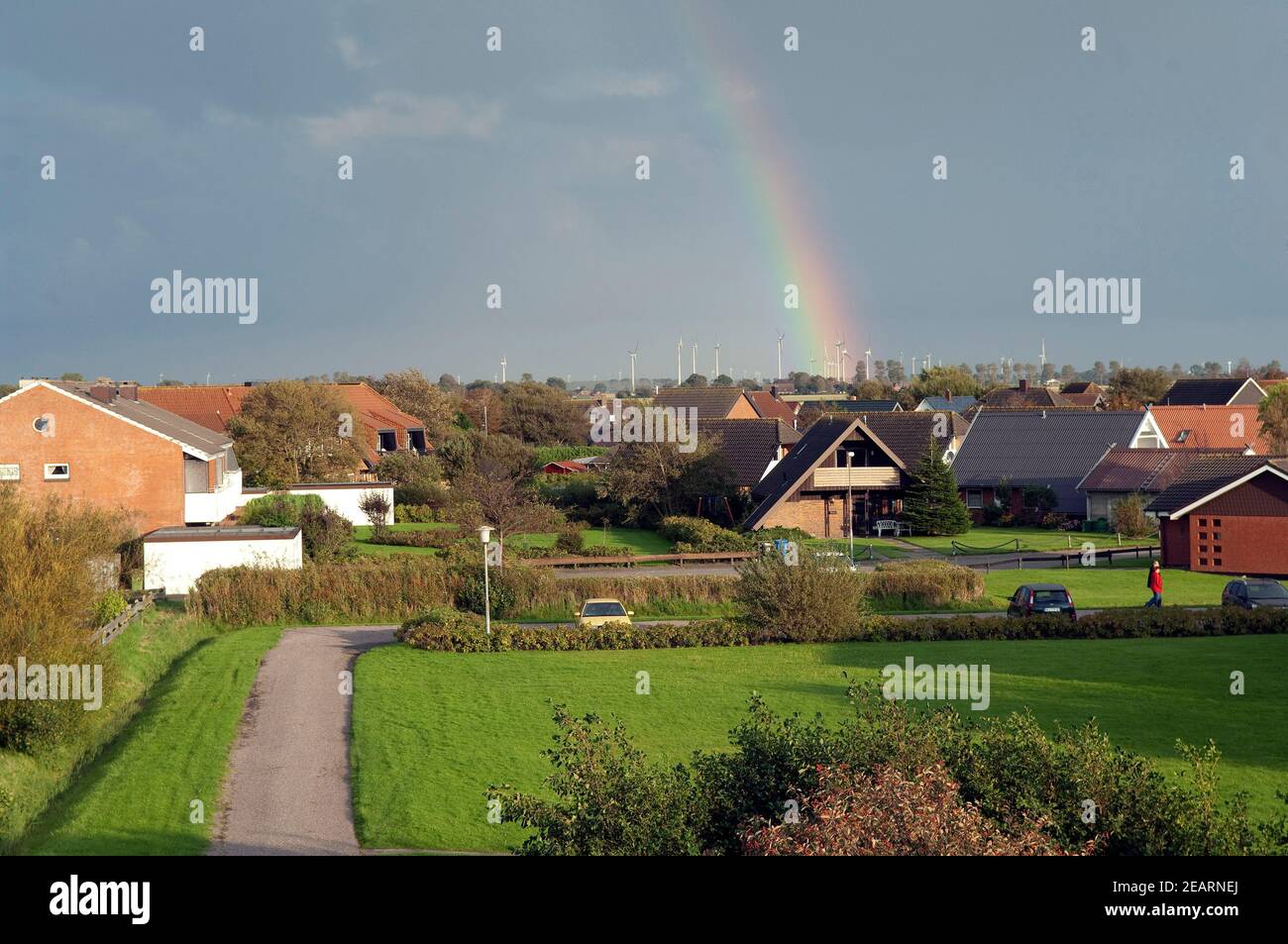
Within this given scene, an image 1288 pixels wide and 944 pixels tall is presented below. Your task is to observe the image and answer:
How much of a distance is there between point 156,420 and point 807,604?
106ft

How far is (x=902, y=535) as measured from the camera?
6109 centimetres

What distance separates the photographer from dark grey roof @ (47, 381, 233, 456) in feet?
159

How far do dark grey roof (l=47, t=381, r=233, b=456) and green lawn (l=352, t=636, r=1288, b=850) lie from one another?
23188mm

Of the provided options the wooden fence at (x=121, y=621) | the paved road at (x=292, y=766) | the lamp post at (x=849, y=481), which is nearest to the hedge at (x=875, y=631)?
the paved road at (x=292, y=766)

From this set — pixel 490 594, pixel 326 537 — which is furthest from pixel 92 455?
pixel 490 594

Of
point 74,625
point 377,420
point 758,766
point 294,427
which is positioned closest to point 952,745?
point 758,766

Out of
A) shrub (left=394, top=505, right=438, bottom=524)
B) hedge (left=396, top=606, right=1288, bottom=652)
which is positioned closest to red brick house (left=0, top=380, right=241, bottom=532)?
shrub (left=394, top=505, right=438, bottom=524)

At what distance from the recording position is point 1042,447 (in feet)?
225

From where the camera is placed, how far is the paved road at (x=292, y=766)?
14945mm

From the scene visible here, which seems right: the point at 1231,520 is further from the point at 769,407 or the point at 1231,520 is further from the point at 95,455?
the point at 769,407

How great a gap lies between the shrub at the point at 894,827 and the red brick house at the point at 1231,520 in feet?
136

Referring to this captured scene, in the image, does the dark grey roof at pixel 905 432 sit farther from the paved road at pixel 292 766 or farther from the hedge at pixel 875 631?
the paved road at pixel 292 766

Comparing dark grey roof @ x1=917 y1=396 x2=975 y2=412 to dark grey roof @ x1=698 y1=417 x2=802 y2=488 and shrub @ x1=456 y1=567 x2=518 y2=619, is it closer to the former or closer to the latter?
dark grey roof @ x1=698 y1=417 x2=802 y2=488
